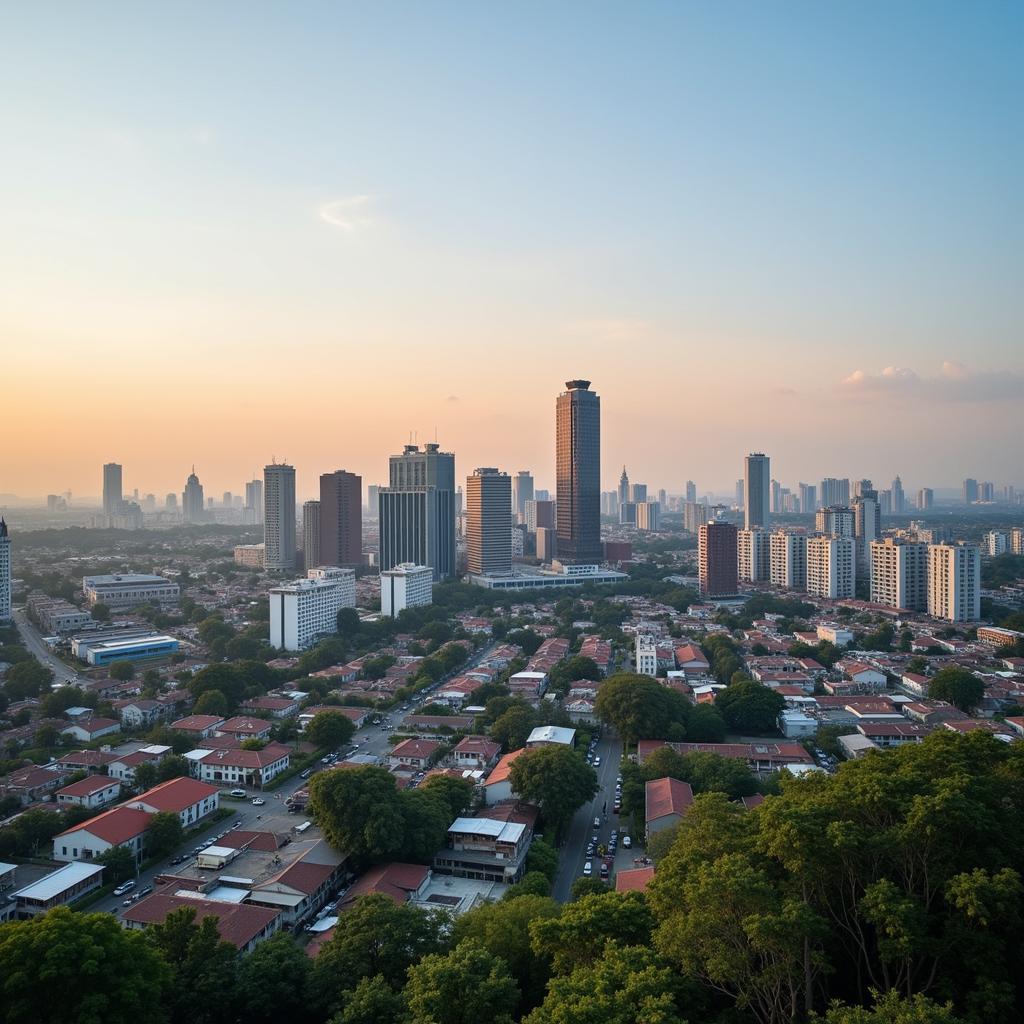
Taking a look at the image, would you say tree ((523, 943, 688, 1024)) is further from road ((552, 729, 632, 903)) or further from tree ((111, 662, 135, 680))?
tree ((111, 662, 135, 680))

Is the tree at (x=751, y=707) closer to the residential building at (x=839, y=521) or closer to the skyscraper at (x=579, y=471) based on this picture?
the residential building at (x=839, y=521)

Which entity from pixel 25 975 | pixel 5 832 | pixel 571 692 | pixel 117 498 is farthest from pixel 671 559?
pixel 117 498

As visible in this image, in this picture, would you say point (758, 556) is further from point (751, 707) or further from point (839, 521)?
point (751, 707)

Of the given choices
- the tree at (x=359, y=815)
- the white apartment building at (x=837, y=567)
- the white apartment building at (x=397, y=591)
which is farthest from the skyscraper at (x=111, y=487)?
the tree at (x=359, y=815)

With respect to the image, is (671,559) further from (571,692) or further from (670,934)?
(670,934)

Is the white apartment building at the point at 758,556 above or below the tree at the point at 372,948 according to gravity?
above
